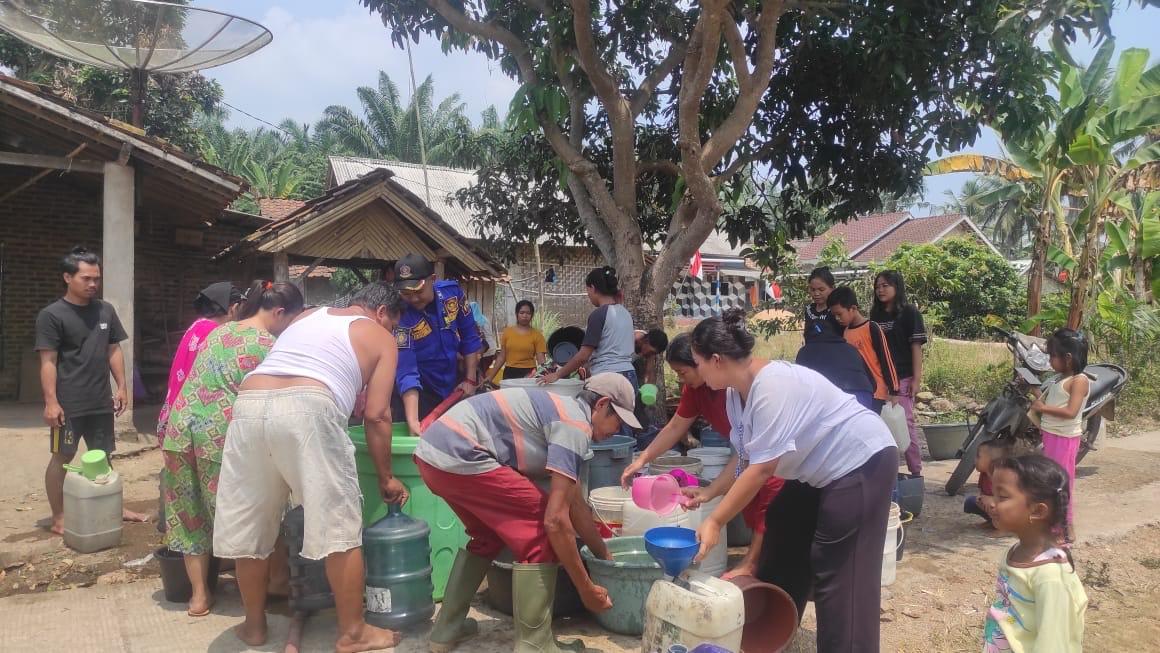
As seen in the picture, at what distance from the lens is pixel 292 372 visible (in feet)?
10.7

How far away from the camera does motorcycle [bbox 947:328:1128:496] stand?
5867mm

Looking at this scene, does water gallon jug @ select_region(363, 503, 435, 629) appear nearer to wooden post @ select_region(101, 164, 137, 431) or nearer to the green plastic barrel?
the green plastic barrel

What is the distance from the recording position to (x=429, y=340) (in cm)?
502

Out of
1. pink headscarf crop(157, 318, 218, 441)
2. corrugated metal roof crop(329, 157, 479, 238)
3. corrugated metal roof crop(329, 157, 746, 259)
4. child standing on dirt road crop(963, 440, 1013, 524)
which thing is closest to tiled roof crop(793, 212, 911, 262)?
corrugated metal roof crop(329, 157, 746, 259)

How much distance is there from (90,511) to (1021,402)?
6.33 meters

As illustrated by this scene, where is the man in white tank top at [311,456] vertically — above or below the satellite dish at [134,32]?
below

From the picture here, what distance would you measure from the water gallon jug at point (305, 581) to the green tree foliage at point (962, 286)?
619 inches

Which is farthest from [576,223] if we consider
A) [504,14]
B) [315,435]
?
[315,435]

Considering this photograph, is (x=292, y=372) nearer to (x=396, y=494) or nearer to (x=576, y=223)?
(x=396, y=494)

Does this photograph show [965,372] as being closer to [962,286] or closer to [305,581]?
[962,286]

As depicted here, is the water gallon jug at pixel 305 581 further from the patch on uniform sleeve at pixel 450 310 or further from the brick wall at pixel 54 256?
the brick wall at pixel 54 256

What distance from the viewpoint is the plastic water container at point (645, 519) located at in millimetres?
3857

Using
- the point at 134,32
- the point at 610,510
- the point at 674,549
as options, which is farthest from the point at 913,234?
the point at 674,549

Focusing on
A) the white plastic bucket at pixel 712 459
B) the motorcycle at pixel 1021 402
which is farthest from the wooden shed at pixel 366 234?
the motorcycle at pixel 1021 402
